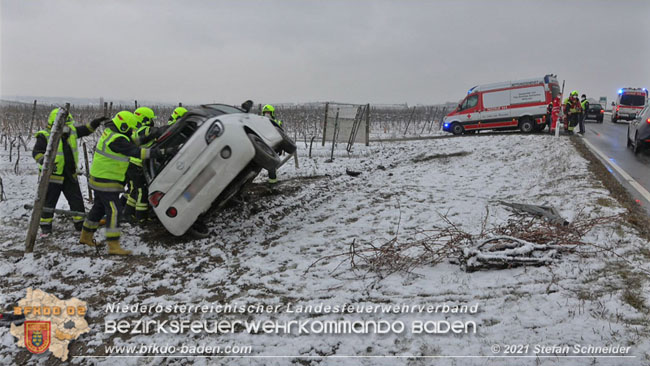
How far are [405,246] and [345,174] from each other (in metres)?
5.53

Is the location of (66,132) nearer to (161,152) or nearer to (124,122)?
(124,122)

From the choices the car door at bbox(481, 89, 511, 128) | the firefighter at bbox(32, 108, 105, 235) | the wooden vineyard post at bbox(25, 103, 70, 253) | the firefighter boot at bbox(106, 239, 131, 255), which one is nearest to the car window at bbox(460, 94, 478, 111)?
the car door at bbox(481, 89, 511, 128)

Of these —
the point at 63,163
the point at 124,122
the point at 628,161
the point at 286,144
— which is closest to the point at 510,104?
the point at 628,161

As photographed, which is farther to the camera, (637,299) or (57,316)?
(57,316)

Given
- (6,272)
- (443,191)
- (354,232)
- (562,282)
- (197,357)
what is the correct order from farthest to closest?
1. (443,191)
2. (354,232)
3. (6,272)
4. (562,282)
5. (197,357)

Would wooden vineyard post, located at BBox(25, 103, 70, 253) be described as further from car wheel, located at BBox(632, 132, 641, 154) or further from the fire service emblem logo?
car wheel, located at BBox(632, 132, 641, 154)

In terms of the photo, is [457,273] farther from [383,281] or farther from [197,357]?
[197,357]

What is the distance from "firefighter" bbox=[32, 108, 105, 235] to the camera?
501 centimetres

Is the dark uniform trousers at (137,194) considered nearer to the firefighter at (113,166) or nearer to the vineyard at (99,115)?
the firefighter at (113,166)

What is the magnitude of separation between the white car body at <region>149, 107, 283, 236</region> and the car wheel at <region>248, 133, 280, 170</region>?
10cm

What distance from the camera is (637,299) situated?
2.70m

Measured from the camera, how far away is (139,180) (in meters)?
5.54

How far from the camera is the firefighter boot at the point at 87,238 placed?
4.81 meters

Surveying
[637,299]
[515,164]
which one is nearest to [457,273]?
[637,299]
